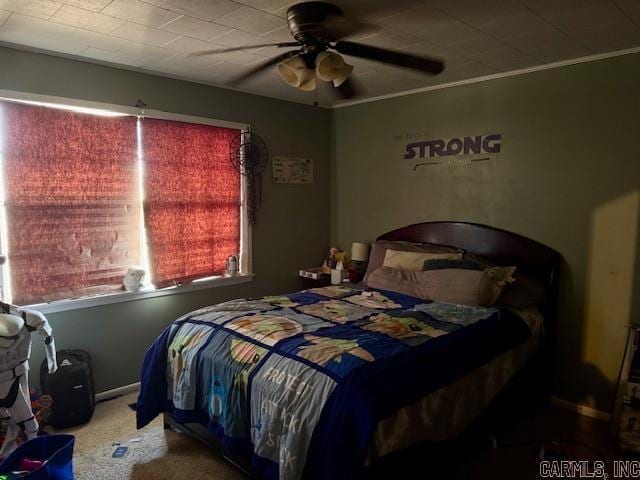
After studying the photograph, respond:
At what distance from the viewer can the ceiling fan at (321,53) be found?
196 cm

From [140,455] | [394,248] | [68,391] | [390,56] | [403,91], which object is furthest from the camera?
[403,91]

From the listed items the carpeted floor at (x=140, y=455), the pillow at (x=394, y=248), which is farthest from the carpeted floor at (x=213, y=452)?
the pillow at (x=394, y=248)

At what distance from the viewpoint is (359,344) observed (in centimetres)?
212

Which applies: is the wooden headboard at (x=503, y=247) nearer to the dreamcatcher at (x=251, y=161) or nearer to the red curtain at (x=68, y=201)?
the dreamcatcher at (x=251, y=161)

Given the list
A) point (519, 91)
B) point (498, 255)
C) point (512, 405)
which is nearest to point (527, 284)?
point (498, 255)

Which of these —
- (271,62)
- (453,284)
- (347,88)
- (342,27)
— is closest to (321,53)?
(271,62)

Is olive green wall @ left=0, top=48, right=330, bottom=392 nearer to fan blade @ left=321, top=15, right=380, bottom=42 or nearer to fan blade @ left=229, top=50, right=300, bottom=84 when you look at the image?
fan blade @ left=229, top=50, right=300, bottom=84

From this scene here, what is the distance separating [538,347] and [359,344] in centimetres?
148

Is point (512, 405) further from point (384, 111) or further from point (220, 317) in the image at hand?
point (384, 111)

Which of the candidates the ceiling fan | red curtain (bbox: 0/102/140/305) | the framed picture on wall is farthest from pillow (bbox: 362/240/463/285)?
red curtain (bbox: 0/102/140/305)

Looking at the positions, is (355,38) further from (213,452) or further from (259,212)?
(213,452)

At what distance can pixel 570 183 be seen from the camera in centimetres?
302

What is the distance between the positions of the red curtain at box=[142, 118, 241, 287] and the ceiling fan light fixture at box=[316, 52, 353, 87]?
5.74 feet

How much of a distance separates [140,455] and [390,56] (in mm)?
2502
